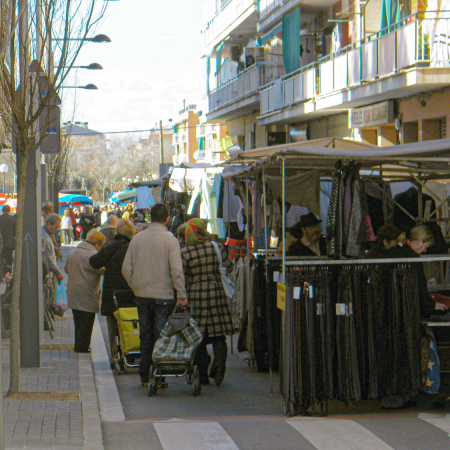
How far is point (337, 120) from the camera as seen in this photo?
25297mm

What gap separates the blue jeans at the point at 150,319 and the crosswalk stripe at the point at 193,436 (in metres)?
1.77

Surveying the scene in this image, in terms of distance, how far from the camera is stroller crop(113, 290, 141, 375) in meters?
9.63

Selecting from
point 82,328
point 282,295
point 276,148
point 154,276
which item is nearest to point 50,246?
point 82,328

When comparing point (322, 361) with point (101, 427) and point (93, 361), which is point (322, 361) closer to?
point (101, 427)

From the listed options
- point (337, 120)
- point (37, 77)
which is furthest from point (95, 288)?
point (337, 120)

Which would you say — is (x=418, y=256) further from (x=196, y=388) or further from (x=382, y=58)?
(x=382, y=58)

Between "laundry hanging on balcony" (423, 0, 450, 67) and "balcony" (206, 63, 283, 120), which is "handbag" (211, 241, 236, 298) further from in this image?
"balcony" (206, 63, 283, 120)

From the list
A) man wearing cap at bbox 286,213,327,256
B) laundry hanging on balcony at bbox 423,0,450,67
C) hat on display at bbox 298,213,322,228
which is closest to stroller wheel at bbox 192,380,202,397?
man wearing cap at bbox 286,213,327,256

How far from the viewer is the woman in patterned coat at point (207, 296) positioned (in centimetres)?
891

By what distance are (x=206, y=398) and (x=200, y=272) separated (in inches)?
54.0

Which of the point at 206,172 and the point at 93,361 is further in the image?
the point at 206,172

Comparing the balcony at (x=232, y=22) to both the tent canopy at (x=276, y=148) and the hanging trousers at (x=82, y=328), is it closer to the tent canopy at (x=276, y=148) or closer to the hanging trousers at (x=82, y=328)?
the tent canopy at (x=276, y=148)

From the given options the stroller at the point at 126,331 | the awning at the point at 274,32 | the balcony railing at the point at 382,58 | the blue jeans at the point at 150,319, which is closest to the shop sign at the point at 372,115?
the balcony railing at the point at 382,58

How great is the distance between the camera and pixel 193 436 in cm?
666
